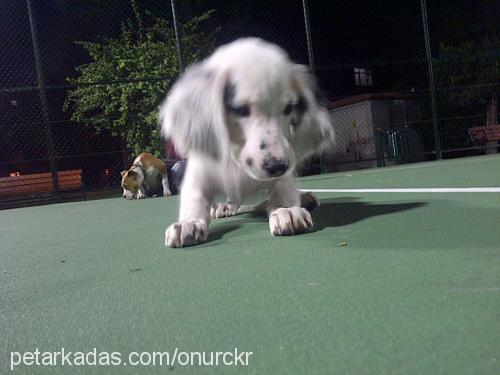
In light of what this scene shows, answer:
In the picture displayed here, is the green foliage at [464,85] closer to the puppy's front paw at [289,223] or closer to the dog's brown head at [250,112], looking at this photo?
the dog's brown head at [250,112]

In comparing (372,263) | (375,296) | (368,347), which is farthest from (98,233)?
(368,347)

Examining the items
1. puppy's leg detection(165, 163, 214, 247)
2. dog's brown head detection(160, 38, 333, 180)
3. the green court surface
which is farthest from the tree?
the green court surface

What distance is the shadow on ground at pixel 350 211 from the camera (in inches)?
81.7

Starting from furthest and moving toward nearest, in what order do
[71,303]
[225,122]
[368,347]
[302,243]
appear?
[225,122] → [302,243] → [71,303] → [368,347]

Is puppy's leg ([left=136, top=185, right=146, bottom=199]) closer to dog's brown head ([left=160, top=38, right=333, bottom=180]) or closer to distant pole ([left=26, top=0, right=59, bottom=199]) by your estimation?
distant pole ([left=26, top=0, right=59, bottom=199])

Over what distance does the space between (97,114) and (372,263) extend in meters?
9.92

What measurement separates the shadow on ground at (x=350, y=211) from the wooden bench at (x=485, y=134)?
27.3 ft

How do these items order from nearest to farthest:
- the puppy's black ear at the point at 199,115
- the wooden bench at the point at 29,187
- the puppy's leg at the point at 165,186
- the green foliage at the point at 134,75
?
the puppy's black ear at the point at 199,115 < the puppy's leg at the point at 165,186 < the wooden bench at the point at 29,187 < the green foliage at the point at 134,75

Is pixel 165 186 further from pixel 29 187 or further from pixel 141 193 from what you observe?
pixel 29 187

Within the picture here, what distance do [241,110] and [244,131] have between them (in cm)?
8

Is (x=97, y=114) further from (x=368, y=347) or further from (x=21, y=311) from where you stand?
(x=368, y=347)

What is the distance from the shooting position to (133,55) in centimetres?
971

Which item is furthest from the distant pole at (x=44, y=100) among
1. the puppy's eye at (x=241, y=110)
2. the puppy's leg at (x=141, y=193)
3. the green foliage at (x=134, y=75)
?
the puppy's eye at (x=241, y=110)

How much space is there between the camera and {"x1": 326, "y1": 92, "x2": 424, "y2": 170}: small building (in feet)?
37.4
